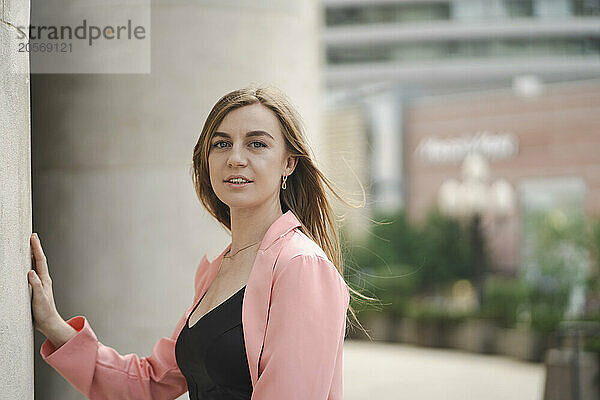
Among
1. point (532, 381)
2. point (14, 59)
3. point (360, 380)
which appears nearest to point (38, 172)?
point (14, 59)

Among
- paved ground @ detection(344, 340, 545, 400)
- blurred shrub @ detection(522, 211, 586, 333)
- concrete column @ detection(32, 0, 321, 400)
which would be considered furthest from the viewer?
blurred shrub @ detection(522, 211, 586, 333)

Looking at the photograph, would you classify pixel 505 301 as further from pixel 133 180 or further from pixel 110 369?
pixel 110 369

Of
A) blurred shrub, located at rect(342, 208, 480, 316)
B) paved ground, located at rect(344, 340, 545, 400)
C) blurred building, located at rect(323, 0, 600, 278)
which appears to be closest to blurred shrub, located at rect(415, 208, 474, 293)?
blurred shrub, located at rect(342, 208, 480, 316)

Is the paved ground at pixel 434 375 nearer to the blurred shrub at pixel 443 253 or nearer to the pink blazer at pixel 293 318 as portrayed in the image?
the blurred shrub at pixel 443 253

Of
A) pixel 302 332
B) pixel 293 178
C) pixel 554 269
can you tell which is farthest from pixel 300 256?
pixel 554 269

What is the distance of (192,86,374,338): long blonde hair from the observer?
1.56 meters

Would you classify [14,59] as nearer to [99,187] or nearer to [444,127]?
[99,187]

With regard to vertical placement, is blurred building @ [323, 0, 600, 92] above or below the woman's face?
above

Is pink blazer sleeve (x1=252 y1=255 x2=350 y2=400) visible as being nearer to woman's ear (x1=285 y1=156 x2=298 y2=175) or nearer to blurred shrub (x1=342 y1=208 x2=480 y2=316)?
woman's ear (x1=285 y1=156 x2=298 y2=175)

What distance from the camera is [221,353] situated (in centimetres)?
148

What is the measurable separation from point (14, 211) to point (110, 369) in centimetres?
48

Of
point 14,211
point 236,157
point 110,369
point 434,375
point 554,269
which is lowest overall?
point 434,375

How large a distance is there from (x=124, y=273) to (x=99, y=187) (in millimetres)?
242

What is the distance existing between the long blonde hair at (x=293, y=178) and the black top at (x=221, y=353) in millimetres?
244
